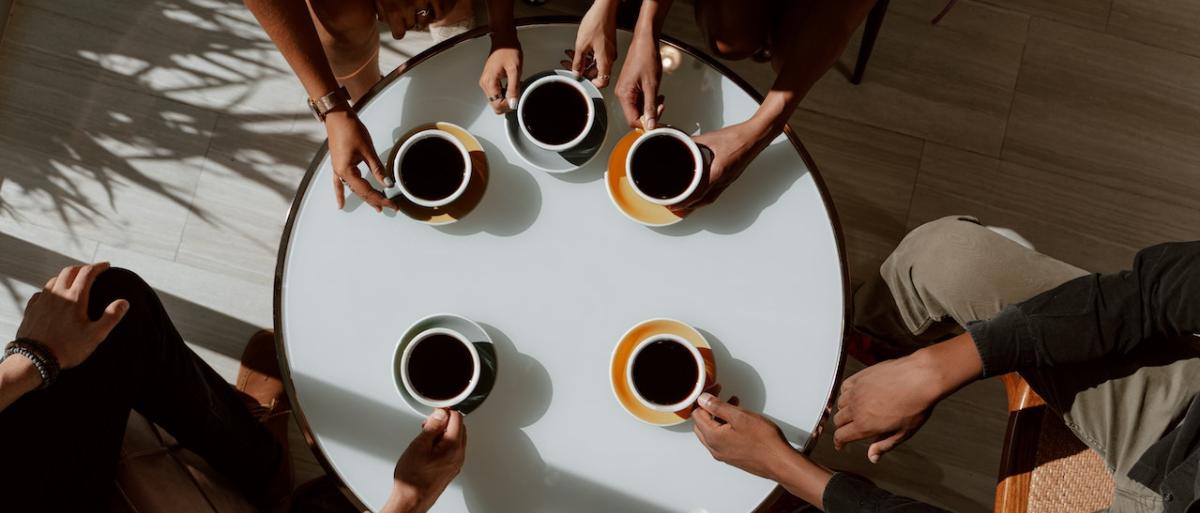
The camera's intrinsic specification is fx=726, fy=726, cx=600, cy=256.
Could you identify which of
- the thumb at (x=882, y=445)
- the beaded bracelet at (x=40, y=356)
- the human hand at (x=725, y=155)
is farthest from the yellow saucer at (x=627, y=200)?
the beaded bracelet at (x=40, y=356)

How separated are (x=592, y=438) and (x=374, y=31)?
3.06 ft

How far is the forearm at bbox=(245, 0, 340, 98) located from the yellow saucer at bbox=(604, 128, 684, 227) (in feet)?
1.61

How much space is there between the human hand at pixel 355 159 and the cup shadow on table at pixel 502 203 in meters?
0.11

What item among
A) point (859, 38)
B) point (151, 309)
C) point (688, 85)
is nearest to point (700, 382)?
Result: point (688, 85)

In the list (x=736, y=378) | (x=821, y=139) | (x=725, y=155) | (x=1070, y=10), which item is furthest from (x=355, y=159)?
(x=1070, y=10)

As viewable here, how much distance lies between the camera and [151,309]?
123 cm

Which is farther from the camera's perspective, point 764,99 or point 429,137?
point 764,99

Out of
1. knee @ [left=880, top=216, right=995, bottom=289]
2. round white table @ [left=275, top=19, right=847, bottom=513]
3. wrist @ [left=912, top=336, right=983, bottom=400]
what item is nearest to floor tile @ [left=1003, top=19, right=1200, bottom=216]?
knee @ [left=880, top=216, right=995, bottom=289]

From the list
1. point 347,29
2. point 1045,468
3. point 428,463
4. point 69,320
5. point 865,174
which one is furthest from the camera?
point 865,174

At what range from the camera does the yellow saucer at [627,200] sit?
42.3 inches

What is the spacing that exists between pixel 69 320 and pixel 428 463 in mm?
606

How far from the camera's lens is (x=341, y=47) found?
1.41 metres

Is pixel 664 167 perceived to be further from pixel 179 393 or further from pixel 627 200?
pixel 179 393

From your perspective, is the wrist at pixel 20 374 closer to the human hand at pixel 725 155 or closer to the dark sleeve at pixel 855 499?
the human hand at pixel 725 155
